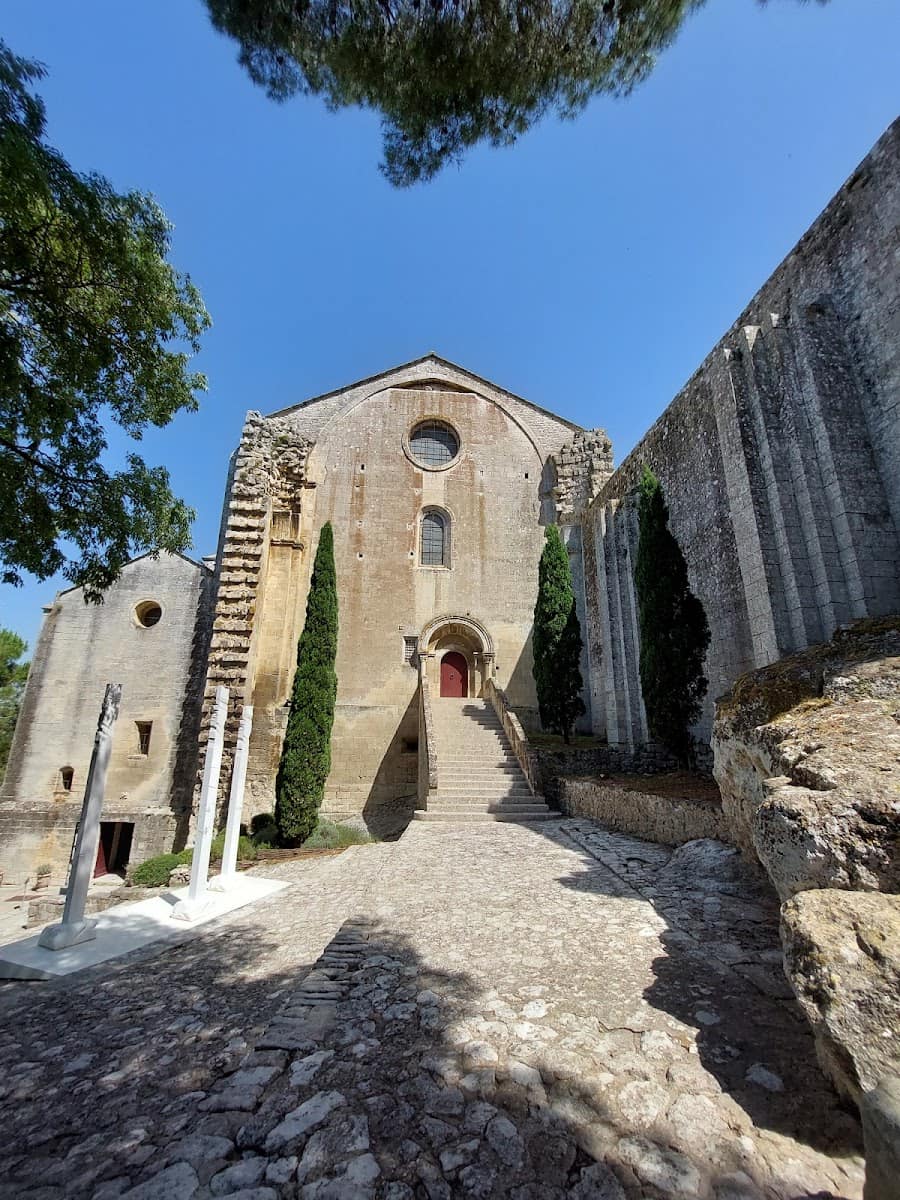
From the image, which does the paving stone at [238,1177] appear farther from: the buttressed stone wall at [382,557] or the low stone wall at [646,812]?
the buttressed stone wall at [382,557]

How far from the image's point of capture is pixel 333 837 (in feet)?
42.7

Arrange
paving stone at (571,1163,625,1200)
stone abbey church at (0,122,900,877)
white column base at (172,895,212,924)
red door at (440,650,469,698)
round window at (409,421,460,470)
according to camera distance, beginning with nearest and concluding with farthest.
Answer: paving stone at (571,1163,625,1200)
white column base at (172,895,212,924)
stone abbey church at (0,122,900,877)
red door at (440,650,469,698)
round window at (409,421,460,470)

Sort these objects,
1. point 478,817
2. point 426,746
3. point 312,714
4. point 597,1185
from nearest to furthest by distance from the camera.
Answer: point 597,1185 → point 478,817 → point 426,746 → point 312,714

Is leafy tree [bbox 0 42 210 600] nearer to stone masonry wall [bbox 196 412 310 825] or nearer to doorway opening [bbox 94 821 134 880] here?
stone masonry wall [bbox 196 412 310 825]

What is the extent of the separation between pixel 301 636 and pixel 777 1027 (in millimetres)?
13960

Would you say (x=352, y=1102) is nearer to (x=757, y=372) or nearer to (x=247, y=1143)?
(x=247, y=1143)

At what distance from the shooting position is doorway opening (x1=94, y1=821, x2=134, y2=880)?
1423 centimetres

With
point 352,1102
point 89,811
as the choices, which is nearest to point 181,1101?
point 352,1102

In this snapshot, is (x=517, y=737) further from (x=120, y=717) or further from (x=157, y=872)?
(x=120, y=717)

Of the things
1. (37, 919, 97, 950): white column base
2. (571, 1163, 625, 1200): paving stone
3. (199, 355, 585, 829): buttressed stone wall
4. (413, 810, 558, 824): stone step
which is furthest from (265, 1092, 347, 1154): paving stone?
(199, 355, 585, 829): buttressed stone wall

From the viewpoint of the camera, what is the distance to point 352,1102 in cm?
213

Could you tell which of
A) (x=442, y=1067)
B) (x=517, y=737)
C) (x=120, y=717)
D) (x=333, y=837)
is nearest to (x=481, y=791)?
(x=517, y=737)

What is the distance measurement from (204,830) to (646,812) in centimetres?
580

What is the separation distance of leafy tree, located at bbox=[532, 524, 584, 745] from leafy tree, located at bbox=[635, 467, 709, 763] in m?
3.74
